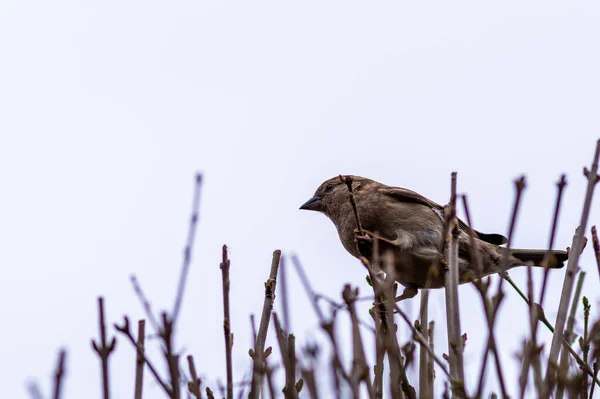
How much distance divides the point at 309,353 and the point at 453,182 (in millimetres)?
970

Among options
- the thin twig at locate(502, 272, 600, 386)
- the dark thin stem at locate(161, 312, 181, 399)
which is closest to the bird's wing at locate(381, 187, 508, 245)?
the thin twig at locate(502, 272, 600, 386)

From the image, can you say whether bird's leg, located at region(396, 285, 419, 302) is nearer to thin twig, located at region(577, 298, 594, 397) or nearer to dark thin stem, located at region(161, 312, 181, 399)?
thin twig, located at region(577, 298, 594, 397)

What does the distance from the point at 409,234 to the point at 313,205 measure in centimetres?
137

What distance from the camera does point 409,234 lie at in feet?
21.6

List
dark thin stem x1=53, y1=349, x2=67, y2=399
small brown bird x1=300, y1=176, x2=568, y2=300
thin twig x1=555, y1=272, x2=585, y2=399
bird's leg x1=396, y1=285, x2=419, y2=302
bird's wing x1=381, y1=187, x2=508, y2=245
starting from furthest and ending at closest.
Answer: bird's wing x1=381, y1=187, x2=508, y2=245 → bird's leg x1=396, y1=285, x2=419, y2=302 → small brown bird x1=300, y1=176, x2=568, y2=300 → thin twig x1=555, y1=272, x2=585, y2=399 → dark thin stem x1=53, y1=349, x2=67, y2=399

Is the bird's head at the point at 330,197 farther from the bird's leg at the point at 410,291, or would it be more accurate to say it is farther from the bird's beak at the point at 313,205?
the bird's leg at the point at 410,291

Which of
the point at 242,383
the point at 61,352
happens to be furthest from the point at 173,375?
the point at 242,383

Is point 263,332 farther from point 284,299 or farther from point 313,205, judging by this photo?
point 313,205

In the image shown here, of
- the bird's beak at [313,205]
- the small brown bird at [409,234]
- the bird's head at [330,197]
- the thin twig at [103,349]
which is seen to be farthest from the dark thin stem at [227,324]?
the bird's beak at [313,205]

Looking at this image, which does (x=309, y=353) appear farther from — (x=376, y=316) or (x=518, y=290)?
(x=518, y=290)

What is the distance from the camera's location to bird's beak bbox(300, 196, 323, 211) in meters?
7.65

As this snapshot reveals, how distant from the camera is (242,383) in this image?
296cm

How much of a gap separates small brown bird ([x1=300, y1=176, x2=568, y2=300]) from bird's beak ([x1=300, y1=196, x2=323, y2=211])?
26cm

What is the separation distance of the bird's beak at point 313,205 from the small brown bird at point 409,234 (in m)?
0.26
